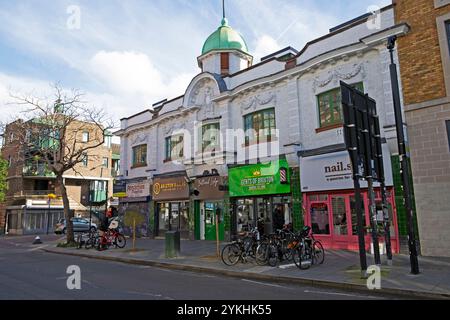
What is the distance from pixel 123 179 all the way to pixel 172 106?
675 centimetres

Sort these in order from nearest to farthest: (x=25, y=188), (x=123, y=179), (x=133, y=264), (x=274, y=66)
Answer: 1. (x=133, y=264)
2. (x=274, y=66)
3. (x=123, y=179)
4. (x=25, y=188)

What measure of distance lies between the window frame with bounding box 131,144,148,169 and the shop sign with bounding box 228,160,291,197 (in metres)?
8.05

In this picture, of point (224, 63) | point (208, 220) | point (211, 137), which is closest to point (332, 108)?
point (211, 137)

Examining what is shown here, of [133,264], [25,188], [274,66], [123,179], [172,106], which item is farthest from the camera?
[25,188]

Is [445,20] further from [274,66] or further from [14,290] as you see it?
[14,290]

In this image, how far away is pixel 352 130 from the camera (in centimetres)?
923

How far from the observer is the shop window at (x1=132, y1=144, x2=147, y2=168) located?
2400cm

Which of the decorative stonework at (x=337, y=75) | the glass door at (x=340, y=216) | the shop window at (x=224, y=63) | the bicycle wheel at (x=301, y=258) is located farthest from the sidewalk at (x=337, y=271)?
the shop window at (x=224, y=63)

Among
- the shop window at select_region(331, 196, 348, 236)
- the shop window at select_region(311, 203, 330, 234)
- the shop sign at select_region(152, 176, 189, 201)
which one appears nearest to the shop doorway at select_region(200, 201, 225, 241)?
the shop sign at select_region(152, 176, 189, 201)

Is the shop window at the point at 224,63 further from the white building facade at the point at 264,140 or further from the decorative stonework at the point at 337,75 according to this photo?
the decorative stonework at the point at 337,75

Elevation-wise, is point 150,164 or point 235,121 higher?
point 235,121

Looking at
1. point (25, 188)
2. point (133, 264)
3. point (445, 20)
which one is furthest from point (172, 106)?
point (25, 188)

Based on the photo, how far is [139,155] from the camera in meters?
24.5

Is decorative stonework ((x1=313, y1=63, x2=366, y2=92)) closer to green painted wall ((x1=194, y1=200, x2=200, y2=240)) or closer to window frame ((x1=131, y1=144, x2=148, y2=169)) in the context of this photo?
green painted wall ((x1=194, y1=200, x2=200, y2=240))
